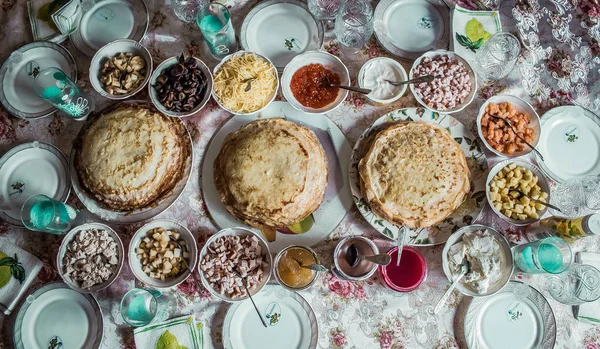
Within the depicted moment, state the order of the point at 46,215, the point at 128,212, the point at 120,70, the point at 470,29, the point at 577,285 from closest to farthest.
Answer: the point at 46,215 < the point at 577,285 < the point at 128,212 < the point at 120,70 < the point at 470,29

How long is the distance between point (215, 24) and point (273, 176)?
118 centimetres

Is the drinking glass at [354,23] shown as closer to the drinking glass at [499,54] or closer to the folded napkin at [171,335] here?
the drinking glass at [499,54]

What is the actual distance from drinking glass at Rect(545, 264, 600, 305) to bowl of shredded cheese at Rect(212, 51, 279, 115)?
7.44ft

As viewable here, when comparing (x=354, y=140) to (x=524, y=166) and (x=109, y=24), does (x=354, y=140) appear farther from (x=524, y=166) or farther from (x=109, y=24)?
(x=109, y=24)

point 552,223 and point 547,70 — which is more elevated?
point 547,70

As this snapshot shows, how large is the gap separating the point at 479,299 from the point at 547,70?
1760 millimetres

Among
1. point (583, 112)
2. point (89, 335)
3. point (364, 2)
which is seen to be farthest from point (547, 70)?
point (89, 335)

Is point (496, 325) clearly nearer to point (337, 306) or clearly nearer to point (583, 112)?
point (337, 306)

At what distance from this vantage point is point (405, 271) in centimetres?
311

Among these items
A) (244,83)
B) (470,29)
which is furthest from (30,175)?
(470,29)

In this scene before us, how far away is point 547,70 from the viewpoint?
11.4ft

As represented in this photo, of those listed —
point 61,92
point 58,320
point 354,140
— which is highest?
point 61,92

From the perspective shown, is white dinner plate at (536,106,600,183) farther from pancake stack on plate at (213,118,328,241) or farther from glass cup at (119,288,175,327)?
glass cup at (119,288,175,327)

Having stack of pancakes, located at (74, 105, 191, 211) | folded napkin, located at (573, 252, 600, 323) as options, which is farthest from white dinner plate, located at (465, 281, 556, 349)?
stack of pancakes, located at (74, 105, 191, 211)
